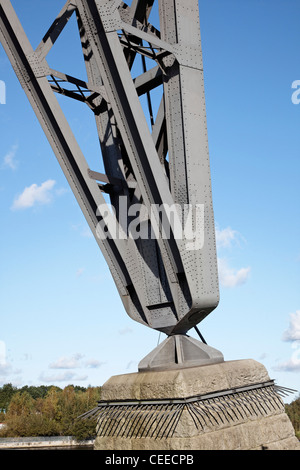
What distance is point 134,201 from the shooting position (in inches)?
435

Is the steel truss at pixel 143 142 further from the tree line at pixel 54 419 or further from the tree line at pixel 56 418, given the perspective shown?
the tree line at pixel 54 419

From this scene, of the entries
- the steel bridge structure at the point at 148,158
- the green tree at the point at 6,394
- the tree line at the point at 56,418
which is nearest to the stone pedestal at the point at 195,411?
the steel bridge structure at the point at 148,158

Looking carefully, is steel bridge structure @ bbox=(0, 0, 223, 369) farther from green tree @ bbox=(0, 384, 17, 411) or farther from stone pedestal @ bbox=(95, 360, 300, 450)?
green tree @ bbox=(0, 384, 17, 411)

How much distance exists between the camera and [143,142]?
Result: 917 centimetres

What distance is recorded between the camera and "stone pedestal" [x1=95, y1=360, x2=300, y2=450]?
8.32m

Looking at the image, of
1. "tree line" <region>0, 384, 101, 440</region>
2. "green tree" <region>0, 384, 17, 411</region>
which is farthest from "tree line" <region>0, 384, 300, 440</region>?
"green tree" <region>0, 384, 17, 411</region>

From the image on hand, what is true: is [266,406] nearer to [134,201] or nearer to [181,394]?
[181,394]

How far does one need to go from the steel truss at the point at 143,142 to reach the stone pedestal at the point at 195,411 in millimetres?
1208

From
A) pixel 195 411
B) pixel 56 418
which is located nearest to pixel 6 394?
pixel 56 418

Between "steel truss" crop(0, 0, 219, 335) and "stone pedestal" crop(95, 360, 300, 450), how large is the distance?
3.96 ft

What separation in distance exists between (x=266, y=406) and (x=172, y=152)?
15.6 feet

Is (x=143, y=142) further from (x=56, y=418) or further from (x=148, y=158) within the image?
(x=56, y=418)

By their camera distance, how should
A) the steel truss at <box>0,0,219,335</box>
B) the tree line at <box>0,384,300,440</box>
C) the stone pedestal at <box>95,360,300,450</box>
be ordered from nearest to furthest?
1. the stone pedestal at <box>95,360,300,450</box>
2. the steel truss at <box>0,0,219,335</box>
3. the tree line at <box>0,384,300,440</box>
